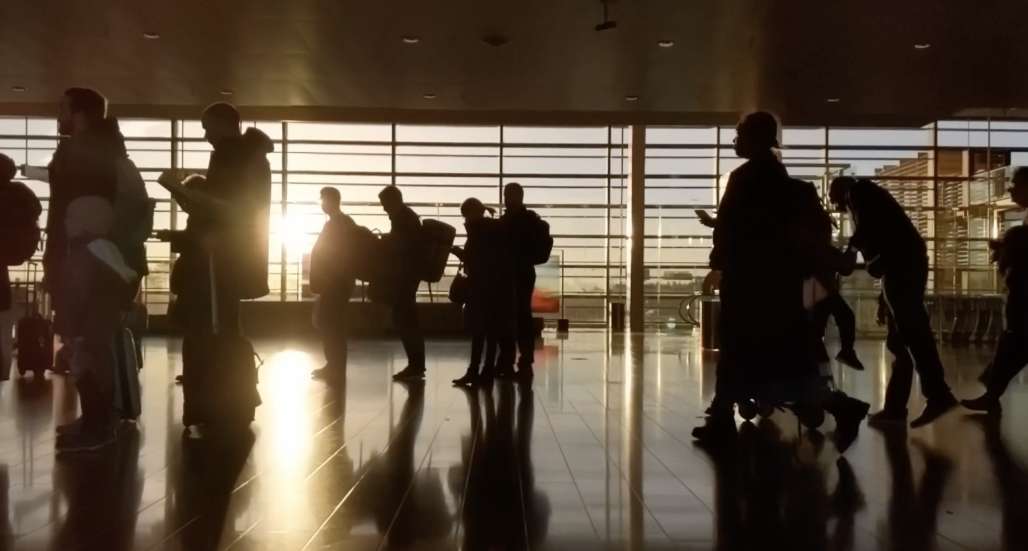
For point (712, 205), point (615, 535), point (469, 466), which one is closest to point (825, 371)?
point (469, 466)

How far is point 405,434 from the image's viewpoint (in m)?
4.38

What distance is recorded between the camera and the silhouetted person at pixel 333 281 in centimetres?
719

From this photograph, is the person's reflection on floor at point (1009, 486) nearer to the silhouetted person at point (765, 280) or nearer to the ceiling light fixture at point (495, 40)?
the silhouetted person at point (765, 280)

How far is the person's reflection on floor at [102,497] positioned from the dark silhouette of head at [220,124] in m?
1.36

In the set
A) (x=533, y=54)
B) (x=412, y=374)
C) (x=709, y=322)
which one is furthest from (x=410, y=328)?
(x=709, y=322)

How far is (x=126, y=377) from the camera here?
4570 millimetres

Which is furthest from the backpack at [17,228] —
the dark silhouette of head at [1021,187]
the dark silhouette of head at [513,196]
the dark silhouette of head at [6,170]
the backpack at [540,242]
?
the dark silhouette of head at [1021,187]

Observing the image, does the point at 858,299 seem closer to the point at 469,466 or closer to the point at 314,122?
the point at 314,122

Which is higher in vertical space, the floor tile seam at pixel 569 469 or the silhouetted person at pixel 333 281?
the silhouetted person at pixel 333 281

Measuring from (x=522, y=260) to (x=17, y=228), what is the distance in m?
3.93

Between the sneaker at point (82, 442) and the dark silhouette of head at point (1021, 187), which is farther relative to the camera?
the dark silhouette of head at point (1021, 187)

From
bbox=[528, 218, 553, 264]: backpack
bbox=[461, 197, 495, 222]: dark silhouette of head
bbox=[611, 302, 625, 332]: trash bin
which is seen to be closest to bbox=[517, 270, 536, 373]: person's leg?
bbox=[528, 218, 553, 264]: backpack

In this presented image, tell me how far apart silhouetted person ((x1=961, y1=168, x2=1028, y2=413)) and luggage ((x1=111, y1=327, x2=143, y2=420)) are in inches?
177

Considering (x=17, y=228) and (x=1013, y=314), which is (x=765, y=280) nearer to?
(x=1013, y=314)
